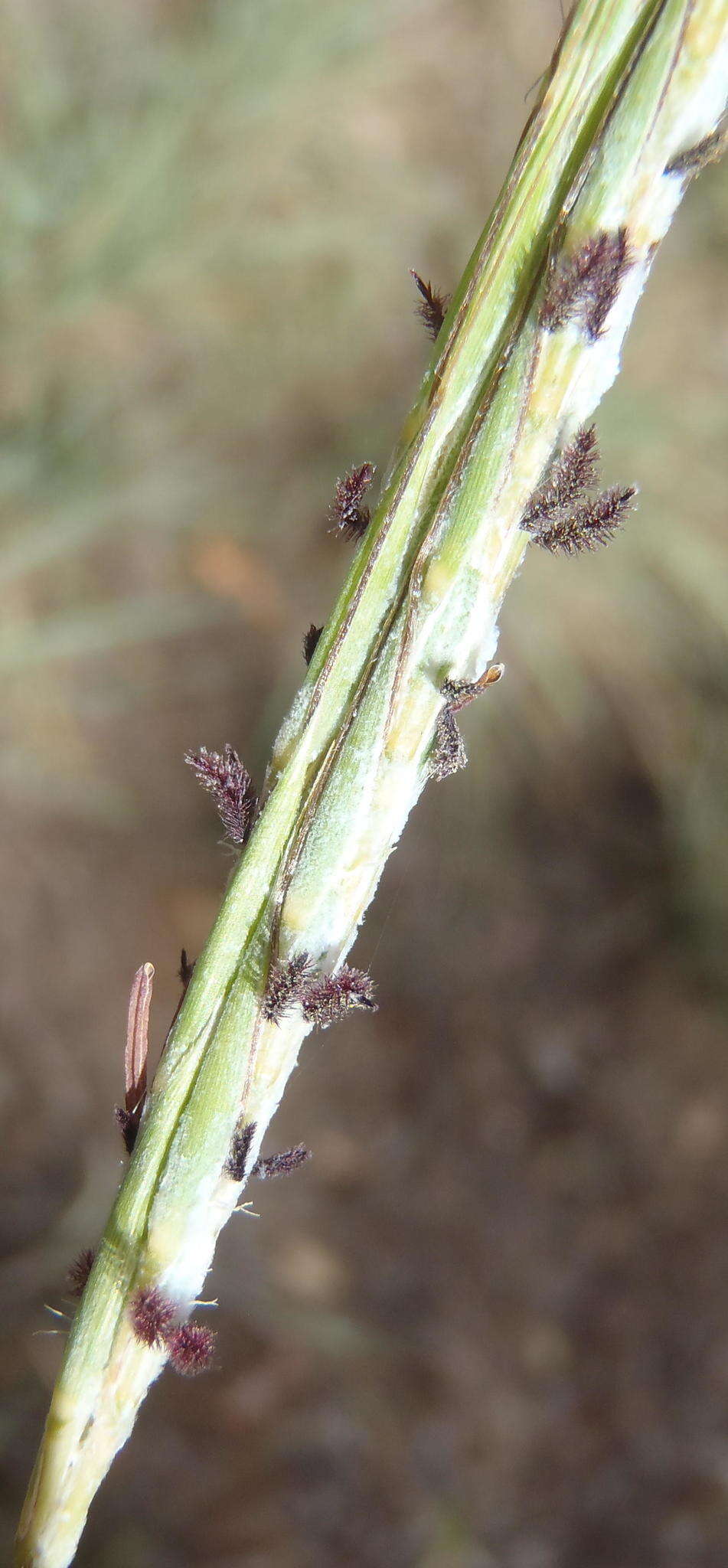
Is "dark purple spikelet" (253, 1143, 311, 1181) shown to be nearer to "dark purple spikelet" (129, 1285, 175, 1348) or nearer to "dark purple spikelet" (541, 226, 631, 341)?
"dark purple spikelet" (129, 1285, 175, 1348)

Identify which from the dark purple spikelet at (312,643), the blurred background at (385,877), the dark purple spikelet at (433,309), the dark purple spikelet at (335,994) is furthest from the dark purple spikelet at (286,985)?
the blurred background at (385,877)

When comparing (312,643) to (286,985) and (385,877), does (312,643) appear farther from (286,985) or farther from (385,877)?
(385,877)

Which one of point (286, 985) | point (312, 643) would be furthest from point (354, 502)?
point (286, 985)

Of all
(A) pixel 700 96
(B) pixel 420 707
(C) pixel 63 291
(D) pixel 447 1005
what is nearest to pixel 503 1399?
(D) pixel 447 1005

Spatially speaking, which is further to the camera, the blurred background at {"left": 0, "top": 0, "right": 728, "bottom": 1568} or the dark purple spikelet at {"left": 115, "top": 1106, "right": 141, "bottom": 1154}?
the blurred background at {"left": 0, "top": 0, "right": 728, "bottom": 1568}

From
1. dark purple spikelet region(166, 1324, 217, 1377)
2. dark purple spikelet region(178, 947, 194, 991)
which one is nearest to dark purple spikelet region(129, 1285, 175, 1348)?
dark purple spikelet region(166, 1324, 217, 1377)

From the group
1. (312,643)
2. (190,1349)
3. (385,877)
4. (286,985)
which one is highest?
(385,877)

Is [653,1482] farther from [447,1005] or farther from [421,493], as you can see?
[421,493]
